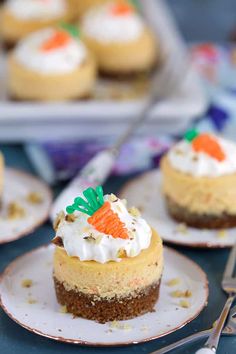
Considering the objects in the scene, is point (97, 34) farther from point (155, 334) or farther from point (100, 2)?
point (155, 334)

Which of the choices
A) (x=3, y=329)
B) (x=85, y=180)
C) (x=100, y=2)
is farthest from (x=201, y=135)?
(x=100, y=2)

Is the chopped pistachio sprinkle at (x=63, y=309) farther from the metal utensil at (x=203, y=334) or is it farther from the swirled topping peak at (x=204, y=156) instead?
the swirled topping peak at (x=204, y=156)

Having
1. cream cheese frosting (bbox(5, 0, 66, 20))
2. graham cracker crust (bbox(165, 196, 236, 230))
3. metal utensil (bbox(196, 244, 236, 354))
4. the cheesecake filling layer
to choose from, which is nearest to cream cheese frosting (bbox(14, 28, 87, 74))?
cream cheese frosting (bbox(5, 0, 66, 20))

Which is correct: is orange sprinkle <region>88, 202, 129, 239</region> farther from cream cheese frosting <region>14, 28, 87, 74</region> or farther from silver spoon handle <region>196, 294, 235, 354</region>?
cream cheese frosting <region>14, 28, 87, 74</region>

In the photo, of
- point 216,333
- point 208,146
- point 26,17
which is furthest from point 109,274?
point 26,17

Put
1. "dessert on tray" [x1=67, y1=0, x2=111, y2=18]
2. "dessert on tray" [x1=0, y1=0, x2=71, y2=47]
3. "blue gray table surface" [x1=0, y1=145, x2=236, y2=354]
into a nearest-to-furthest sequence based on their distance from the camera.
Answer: "blue gray table surface" [x1=0, y1=145, x2=236, y2=354], "dessert on tray" [x1=0, y1=0, x2=71, y2=47], "dessert on tray" [x1=67, y1=0, x2=111, y2=18]

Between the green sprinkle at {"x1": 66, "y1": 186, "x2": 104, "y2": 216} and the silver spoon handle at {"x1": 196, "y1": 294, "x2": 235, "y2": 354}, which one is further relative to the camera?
the green sprinkle at {"x1": 66, "y1": 186, "x2": 104, "y2": 216}
